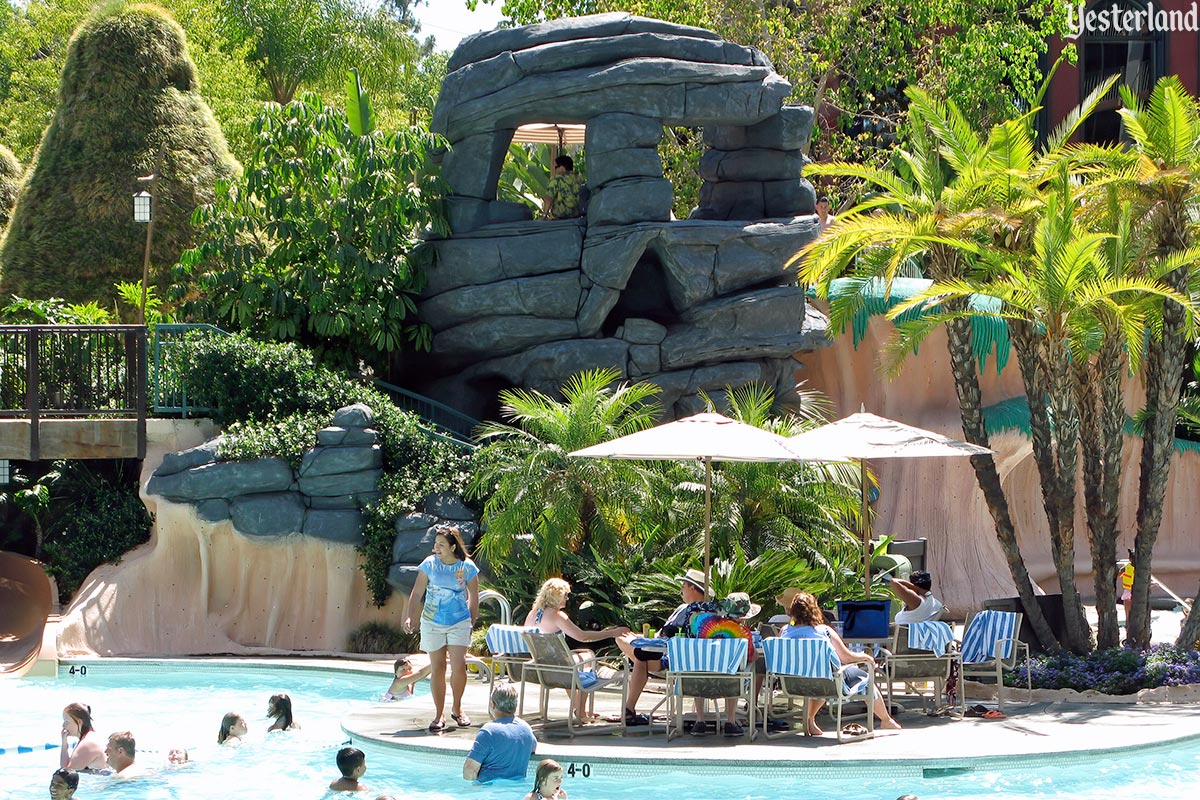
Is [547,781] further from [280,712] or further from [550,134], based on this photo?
[550,134]

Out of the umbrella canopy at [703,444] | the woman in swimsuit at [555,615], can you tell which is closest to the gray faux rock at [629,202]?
the umbrella canopy at [703,444]

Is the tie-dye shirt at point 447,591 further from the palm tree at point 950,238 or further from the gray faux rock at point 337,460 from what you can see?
the gray faux rock at point 337,460

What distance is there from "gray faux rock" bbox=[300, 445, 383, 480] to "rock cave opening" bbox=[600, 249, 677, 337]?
456 cm

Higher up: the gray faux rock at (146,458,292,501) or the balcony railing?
the balcony railing

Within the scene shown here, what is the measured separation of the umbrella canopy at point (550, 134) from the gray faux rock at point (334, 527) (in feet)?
26.0

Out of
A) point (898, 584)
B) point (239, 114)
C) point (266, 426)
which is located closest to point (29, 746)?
point (266, 426)

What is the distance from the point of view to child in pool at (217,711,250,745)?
1134cm

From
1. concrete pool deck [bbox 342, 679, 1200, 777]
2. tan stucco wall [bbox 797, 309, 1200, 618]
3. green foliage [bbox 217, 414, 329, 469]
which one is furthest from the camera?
tan stucco wall [bbox 797, 309, 1200, 618]

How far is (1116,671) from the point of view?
13.1m

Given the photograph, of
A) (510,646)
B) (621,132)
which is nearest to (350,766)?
(510,646)

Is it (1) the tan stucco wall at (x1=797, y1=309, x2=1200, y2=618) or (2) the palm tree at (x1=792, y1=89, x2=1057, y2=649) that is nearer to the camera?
(2) the palm tree at (x1=792, y1=89, x2=1057, y2=649)

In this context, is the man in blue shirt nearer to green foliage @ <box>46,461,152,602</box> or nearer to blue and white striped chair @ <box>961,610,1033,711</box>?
blue and white striped chair @ <box>961,610,1033,711</box>

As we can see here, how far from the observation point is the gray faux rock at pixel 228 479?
1706 cm

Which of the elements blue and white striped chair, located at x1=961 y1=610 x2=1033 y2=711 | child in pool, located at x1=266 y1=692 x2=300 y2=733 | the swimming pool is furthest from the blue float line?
blue and white striped chair, located at x1=961 y1=610 x2=1033 y2=711
